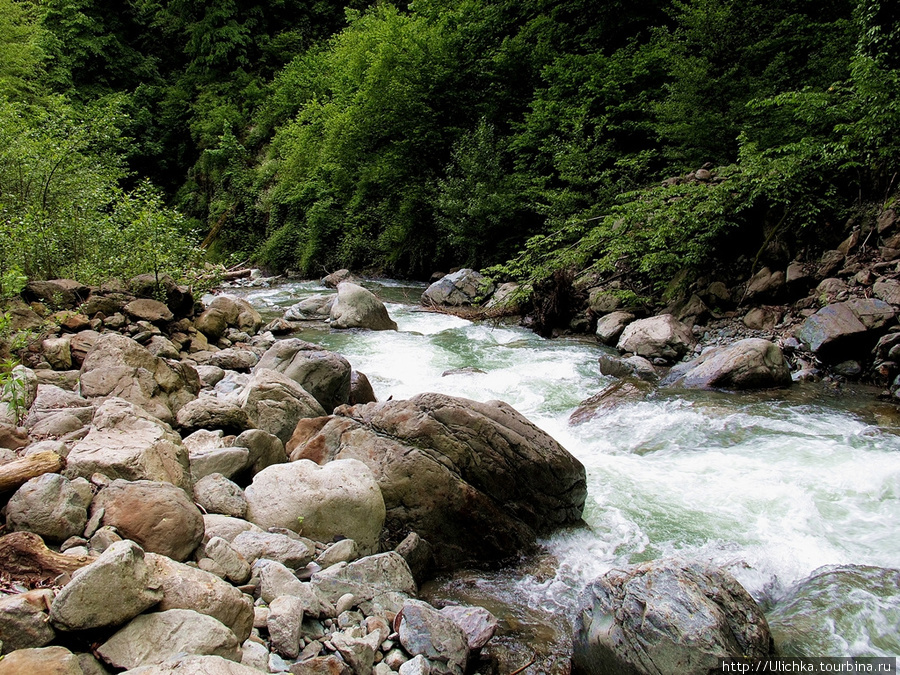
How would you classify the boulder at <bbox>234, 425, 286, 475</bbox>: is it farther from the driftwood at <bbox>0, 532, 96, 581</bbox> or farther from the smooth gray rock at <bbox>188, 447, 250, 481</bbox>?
the driftwood at <bbox>0, 532, 96, 581</bbox>

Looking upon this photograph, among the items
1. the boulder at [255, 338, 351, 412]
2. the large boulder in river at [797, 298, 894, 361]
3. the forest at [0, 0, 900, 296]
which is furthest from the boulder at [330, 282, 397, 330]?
the large boulder in river at [797, 298, 894, 361]

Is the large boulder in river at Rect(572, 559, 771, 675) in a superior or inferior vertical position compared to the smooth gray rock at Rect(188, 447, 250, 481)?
inferior

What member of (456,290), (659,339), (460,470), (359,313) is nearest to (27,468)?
(460,470)

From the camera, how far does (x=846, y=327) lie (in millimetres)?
7512

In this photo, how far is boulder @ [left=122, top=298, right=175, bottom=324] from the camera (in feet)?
26.5

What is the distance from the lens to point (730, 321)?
9609 millimetres

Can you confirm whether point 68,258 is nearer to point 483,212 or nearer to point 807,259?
point 483,212

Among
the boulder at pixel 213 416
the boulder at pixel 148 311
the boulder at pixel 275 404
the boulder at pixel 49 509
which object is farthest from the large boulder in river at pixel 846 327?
the boulder at pixel 148 311

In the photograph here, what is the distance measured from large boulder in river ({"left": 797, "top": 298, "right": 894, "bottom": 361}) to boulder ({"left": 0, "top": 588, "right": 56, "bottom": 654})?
9.13m

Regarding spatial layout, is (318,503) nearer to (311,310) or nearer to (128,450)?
(128,450)

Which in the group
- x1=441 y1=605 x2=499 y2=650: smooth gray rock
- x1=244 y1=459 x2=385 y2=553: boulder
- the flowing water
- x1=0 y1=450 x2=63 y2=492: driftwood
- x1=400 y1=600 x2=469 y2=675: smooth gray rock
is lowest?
the flowing water

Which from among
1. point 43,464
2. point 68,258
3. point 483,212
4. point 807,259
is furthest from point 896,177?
point 68,258

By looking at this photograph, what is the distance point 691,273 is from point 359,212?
47.2 feet

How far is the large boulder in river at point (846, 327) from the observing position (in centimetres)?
738
